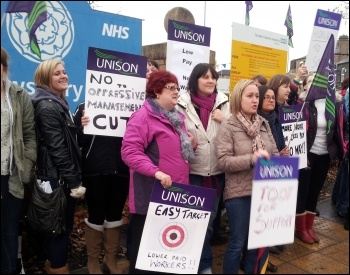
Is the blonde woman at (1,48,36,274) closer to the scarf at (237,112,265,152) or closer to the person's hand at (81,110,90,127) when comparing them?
the person's hand at (81,110,90,127)

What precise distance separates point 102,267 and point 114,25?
116 inches

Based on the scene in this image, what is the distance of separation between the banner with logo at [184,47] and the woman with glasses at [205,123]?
1071 mm

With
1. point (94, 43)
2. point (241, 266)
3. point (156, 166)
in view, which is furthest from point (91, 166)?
point (94, 43)

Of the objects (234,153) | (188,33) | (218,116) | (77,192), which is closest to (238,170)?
(234,153)

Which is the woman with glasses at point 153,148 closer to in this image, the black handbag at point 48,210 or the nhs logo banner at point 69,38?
the black handbag at point 48,210

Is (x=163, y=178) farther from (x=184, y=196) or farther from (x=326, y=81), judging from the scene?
(x=326, y=81)

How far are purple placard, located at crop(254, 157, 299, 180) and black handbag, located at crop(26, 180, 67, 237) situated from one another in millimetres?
1520

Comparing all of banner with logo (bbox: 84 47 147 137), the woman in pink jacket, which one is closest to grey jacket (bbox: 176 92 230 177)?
the woman in pink jacket

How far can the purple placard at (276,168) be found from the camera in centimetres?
238

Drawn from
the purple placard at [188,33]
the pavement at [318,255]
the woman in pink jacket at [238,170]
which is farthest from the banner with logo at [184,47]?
the pavement at [318,255]

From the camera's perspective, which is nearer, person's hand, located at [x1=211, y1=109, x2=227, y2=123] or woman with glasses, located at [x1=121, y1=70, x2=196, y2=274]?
woman with glasses, located at [x1=121, y1=70, x2=196, y2=274]

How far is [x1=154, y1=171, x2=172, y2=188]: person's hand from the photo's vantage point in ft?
8.46

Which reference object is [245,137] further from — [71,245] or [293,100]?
[71,245]

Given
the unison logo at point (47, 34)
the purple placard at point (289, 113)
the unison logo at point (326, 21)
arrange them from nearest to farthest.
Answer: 1. the purple placard at point (289, 113)
2. the unison logo at point (47, 34)
3. the unison logo at point (326, 21)
